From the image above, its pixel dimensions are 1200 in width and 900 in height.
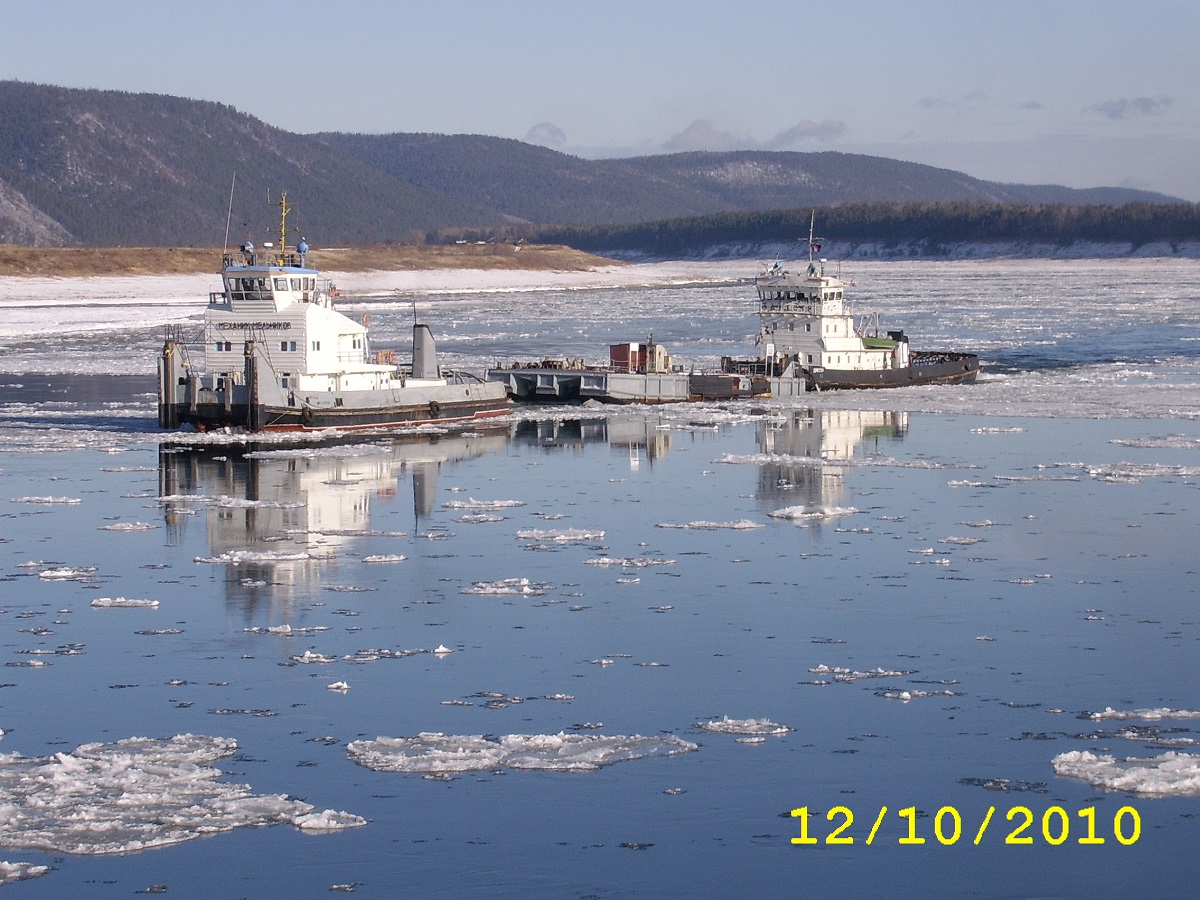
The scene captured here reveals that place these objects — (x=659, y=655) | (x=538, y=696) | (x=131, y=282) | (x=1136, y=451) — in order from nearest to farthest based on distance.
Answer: (x=538, y=696), (x=659, y=655), (x=1136, y=451), (x=131, y=282)

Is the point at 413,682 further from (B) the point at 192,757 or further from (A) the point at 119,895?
(A) the point at 119,895

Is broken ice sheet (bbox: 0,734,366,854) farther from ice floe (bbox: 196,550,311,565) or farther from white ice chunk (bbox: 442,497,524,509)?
white ice chunk (bbox: 442,497,524,509)

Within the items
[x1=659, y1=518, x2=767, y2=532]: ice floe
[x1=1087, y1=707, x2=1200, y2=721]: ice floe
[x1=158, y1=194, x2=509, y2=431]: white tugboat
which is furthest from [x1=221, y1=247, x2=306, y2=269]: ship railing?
[x1=1087, y1=707, x2=1200, y2=721]: ice floe

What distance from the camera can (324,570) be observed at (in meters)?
21.6

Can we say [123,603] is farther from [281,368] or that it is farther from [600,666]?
[281,368]

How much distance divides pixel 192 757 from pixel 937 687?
707 cm

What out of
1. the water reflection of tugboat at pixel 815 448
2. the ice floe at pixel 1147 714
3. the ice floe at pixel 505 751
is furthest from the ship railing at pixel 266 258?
the ice floe at pixel 1147 714

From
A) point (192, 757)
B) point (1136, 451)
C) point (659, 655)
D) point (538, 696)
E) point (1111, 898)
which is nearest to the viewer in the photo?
point (1111, 898)

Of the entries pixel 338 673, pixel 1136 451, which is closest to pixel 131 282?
pixel 1136 451

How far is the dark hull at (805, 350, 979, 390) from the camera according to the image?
5119cm

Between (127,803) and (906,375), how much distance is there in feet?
139

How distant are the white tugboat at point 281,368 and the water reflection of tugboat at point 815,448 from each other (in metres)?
9.14
